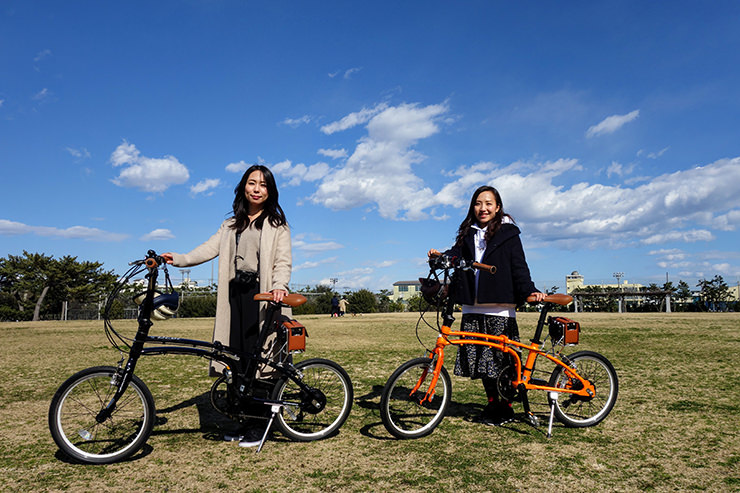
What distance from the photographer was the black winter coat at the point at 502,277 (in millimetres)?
4023

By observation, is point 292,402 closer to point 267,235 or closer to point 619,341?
point 267,235

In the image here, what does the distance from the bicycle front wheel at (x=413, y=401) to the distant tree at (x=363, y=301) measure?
38.5 m

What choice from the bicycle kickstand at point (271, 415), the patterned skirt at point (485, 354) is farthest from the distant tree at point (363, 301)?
the bicycle kickstand at point (271, 415)

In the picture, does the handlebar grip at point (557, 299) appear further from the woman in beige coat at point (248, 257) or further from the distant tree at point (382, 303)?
the distant tree at point (382, 303)

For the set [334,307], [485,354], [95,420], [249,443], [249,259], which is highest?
[249,259]

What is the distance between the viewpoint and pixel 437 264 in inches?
149

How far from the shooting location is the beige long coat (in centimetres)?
378

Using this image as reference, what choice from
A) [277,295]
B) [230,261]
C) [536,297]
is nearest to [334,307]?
[230,261]

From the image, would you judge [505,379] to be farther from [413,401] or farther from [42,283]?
[42,283]

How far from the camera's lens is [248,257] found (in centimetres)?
384

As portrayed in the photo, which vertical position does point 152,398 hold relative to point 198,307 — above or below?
above

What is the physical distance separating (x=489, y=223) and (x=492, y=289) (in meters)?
0.59

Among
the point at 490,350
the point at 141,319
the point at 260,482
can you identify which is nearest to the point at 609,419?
the point at 490,350

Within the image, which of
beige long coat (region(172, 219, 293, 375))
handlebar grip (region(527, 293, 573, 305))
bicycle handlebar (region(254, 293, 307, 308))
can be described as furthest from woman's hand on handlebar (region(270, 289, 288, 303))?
handlebar grip (region(527, 293, 573, 305))
